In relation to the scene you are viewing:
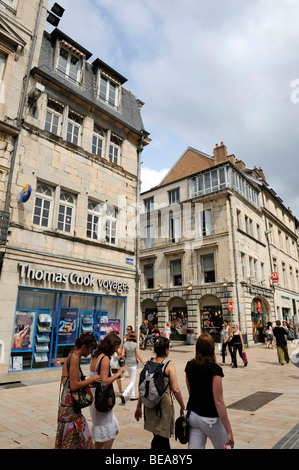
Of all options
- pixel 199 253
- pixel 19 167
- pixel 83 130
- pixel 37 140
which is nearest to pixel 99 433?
pixel 19 167

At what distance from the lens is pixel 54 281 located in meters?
10.7

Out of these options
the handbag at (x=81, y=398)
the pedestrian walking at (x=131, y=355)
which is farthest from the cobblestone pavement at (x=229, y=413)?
the handbag at (x=81, y=398)

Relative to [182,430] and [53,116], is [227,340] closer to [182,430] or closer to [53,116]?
[182,430]

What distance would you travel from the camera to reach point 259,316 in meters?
27.2

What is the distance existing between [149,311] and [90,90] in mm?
21609

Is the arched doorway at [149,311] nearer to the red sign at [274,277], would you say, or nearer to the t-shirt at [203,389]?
the red sign at [274,277]

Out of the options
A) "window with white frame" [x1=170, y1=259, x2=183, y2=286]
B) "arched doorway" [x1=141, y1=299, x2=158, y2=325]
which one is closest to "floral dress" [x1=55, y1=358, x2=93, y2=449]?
"window with white frame" [x1=170, y1=259, x2=183, y2=286]

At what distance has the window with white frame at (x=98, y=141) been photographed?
13.7 metres

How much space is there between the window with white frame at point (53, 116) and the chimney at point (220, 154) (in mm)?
19061

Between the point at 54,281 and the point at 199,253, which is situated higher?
the point at 199,253

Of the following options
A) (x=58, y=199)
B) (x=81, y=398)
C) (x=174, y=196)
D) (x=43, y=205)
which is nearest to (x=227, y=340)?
(x=58, y=199)

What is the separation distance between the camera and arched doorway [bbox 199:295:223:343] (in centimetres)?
2388
